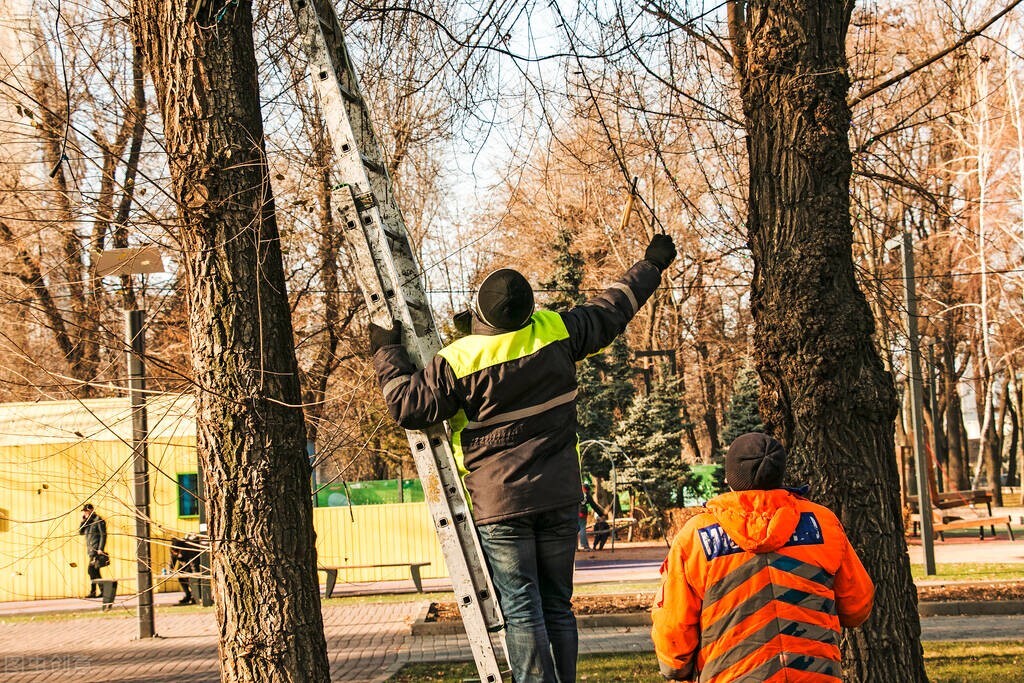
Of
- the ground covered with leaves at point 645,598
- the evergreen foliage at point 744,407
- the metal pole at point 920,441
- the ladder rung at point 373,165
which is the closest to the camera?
the ladder rung at point 373,165

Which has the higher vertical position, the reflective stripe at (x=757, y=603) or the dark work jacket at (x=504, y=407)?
the dark work jacket at (x=504, y=407)

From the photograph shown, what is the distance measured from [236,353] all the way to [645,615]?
29.7 ft

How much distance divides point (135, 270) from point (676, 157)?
3934 mm

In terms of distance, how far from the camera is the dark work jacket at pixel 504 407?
431 cm

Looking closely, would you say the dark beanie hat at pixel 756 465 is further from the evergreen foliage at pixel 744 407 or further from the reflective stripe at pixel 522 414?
the evergreen foliage at pixel 744 407

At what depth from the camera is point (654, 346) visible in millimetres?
40312

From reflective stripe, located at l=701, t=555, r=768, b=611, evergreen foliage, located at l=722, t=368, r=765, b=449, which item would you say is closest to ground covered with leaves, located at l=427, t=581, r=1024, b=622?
reflective stripe, located at l=701, t=555, r=768, b=611

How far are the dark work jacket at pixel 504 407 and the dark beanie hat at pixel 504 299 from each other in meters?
0.07

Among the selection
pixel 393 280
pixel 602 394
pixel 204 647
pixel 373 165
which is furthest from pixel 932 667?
pixel 602 394

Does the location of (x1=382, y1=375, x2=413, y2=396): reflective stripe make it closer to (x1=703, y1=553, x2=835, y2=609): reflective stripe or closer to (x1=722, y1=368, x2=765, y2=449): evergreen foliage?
A: (x1=703, y1=553, x2=835, y2=609): reflective stripe

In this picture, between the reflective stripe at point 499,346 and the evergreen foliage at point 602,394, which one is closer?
the reflective stripe at point 499,346

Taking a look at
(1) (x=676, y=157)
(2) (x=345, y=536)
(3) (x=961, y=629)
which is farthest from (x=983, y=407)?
(1) (x=676, y=157)

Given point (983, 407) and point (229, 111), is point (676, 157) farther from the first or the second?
point (983, 407)

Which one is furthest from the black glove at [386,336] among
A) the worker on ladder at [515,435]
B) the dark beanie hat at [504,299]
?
the dark beanie hat at [504,299]
